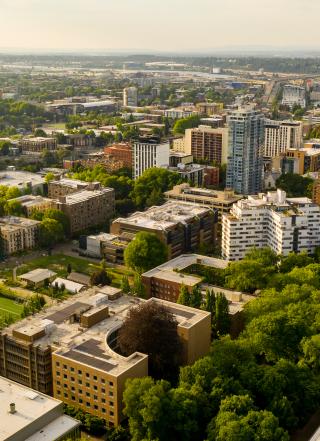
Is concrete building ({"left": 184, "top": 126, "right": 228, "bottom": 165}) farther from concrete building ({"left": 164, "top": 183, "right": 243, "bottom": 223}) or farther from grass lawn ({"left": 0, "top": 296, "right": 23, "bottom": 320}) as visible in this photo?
grass lawn ({"left": 0, "top": 296, "right": 23, "bottom": 320})

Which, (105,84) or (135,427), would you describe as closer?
(135,427)

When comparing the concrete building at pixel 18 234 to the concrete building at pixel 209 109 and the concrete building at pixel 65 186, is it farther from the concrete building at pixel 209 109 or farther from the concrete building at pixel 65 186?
the concrete building at pixel 209 109

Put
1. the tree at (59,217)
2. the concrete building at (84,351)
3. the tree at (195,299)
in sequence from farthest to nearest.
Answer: the tree at (59,217) < the tree at (195,299) < the concrete building at (84,351)

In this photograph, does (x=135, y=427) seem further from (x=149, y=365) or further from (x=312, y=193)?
(x=312, y=193)

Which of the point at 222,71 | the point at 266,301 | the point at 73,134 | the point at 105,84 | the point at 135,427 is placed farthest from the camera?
the point at 222,71

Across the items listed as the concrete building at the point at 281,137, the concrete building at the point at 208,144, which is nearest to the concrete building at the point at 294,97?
the concrete building at the point at 281,137

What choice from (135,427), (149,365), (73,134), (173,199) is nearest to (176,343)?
(149,365)
